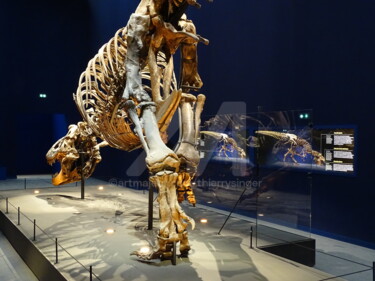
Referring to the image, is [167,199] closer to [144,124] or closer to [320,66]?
[144,124]

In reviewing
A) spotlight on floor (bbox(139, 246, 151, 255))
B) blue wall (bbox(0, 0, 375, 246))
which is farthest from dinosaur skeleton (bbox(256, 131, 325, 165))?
spotlight on floor (bbox(139, 246, 151, 255))

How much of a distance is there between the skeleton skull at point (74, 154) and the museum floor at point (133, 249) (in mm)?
595

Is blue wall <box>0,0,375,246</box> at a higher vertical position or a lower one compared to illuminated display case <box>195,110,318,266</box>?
higher

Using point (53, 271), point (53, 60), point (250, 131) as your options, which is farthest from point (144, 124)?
point (53, 60)

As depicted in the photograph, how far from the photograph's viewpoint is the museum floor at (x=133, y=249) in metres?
4.32

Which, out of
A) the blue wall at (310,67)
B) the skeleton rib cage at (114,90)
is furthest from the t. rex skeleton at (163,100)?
the blue wall at (310,67)

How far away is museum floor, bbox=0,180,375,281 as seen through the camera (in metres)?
4.32

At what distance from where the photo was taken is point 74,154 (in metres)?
8.81

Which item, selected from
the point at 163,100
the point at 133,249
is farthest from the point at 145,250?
the point at 163,100

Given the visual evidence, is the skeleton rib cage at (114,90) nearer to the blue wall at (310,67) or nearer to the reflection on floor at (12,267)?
the reflection on floor at (12,267)

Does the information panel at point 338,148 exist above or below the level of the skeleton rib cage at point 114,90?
below

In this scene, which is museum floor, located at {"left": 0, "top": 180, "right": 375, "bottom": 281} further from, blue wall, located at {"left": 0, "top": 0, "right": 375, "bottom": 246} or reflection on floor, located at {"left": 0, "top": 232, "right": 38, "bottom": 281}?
blue wall, located at {"left": 0, "top": 0, "right": 375, "bottom": 246}

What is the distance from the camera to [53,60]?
1452 cm

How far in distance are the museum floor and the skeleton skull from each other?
0.59 m
